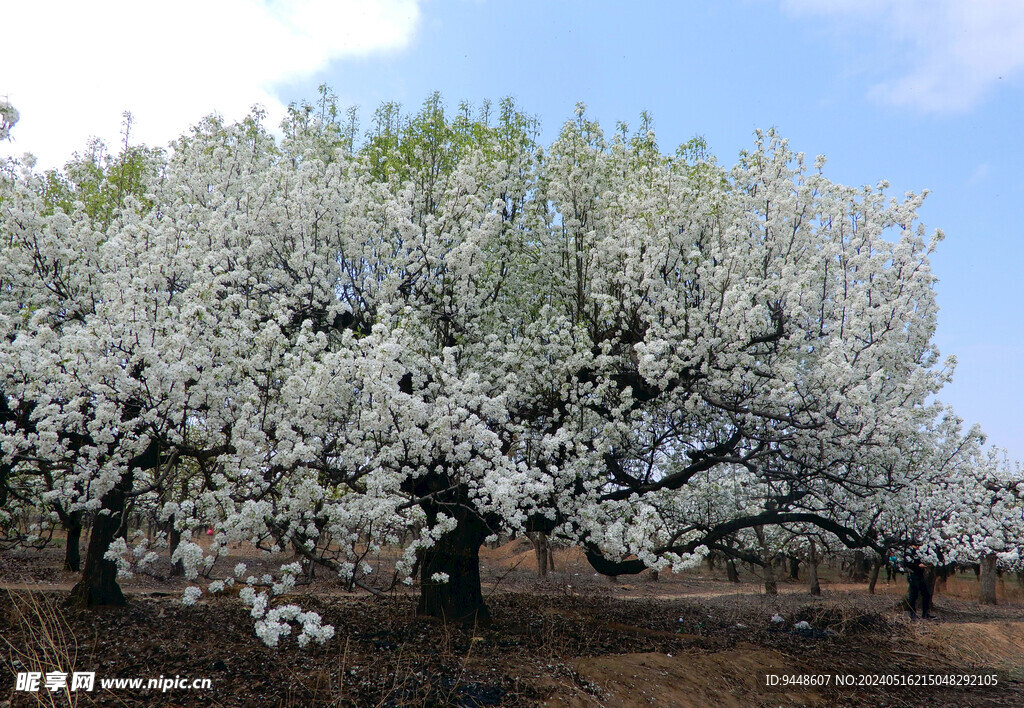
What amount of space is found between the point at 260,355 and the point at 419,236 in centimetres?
510

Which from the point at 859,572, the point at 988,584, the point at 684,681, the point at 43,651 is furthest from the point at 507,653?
the point at 859,572

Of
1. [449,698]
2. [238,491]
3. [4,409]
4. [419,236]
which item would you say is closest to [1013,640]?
[449,698]

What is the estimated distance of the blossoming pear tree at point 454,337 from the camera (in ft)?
33.1

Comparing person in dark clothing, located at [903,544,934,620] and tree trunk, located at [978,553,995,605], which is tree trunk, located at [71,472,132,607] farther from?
tree trunk, located at [978,553,995,605]

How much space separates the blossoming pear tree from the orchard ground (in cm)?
149

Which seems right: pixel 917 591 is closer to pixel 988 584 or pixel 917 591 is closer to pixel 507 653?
pixel 988 584

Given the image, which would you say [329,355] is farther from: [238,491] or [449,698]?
[449,698]

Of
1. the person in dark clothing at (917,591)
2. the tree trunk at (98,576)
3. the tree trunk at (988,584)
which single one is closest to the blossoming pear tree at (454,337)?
the tree trunk at (98,576)

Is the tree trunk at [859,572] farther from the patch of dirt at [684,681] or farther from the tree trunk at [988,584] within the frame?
the patch of dirt at [684,681]

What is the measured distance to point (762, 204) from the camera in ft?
50.2

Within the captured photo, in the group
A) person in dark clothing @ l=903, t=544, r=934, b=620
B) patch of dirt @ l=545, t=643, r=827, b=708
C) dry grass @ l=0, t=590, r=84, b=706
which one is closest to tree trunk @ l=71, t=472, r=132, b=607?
dry grass @ l=0, t=590, r=84, b=706

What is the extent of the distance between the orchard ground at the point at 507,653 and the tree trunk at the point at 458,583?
669mm

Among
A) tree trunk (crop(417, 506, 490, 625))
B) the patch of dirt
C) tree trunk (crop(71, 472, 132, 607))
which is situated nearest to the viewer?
the patch of dirt

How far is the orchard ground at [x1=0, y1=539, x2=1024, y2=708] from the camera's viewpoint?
1074cm
